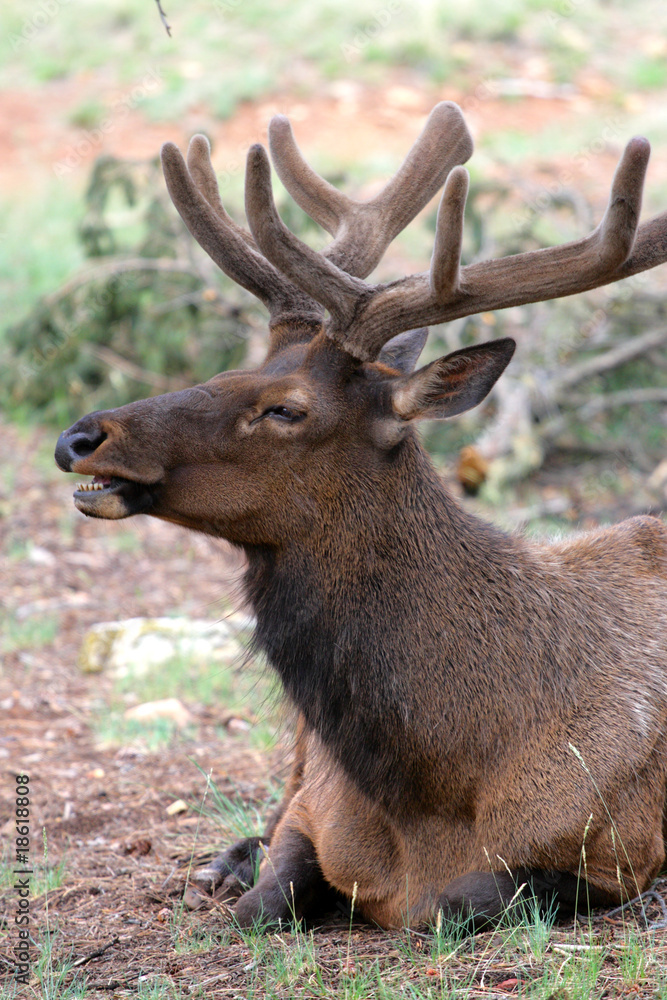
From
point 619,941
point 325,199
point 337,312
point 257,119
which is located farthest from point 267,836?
point 257,119

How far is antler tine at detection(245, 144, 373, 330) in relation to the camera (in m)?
3.46

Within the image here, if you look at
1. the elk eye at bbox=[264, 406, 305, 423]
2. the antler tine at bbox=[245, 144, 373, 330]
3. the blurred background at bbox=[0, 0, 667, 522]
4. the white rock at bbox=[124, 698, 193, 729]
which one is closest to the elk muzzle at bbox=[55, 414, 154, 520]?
the elk eye at bbox=[264, 406, 305, 423]

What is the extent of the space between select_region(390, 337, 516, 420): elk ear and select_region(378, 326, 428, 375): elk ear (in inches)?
18.4

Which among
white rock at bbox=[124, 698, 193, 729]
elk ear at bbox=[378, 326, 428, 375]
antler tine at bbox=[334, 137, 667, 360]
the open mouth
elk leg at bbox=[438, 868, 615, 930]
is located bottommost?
elk leg at bbox=[438, 868, 615, 930]

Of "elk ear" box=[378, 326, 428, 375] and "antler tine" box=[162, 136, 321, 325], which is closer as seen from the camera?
"antler tine" box=[162, 136, 321, 325]

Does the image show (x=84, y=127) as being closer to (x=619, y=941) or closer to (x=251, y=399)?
(x=251, y=399)

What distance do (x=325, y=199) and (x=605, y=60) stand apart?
17.3m

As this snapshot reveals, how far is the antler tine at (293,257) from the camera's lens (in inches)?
136

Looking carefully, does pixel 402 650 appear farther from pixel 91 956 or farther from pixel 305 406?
pixel 91 956

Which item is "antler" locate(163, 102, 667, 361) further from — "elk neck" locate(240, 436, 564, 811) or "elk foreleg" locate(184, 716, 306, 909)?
"elk foreleg" locate(184, 716, 306, 909)

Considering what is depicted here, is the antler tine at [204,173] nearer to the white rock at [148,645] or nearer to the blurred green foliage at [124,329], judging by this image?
the white rock at [148,645]

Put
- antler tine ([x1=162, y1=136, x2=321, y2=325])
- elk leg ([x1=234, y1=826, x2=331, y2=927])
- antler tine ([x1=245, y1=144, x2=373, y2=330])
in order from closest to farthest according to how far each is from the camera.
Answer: antler tine ([x1=245, y1=144, x2=373, y2=330]) → elk leg ([x1=234, y1=826, x2=331, y2=927]) → antler tine ([x1=162, y1=136, x2=321, y2=325])

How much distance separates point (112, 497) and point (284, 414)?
1.97 feet

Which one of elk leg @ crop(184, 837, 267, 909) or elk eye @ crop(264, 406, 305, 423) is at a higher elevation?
elk eye @ crop(264, 406, 305, 423)
